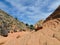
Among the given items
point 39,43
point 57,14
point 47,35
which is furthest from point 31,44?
point 57,14

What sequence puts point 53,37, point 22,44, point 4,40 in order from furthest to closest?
point 4,40 < point 22,44 < point 53,37

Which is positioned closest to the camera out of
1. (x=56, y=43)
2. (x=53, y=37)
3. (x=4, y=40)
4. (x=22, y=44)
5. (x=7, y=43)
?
(x=56, y=43)

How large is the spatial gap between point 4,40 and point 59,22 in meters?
4.89

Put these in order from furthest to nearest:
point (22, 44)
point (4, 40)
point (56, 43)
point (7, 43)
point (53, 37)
Result: point (4, 40) → point (7, 43) → point (22, 44) → point (53, 37) → point (56, 43)

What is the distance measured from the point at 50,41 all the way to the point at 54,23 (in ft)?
12.4

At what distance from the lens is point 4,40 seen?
49.5 ft

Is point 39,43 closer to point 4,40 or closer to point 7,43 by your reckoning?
point 7,43

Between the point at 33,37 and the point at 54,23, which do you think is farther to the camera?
the point at 54,23

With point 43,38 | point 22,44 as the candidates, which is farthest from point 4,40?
point 43,38

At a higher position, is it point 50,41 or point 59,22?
point 59,22

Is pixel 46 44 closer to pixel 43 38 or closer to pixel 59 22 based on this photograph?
pixel 43 38

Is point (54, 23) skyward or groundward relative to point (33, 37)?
skyward

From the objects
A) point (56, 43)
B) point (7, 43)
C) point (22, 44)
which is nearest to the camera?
point (56, 43)

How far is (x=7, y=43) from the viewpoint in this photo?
14023 mm
